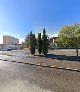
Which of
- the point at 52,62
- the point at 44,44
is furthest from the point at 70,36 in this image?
the point at 52,62

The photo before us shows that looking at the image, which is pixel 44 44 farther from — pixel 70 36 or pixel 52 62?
pixel 52 62

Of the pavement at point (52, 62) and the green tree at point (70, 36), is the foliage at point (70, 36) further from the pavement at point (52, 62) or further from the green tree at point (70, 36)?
the pavement at point (52, 62)

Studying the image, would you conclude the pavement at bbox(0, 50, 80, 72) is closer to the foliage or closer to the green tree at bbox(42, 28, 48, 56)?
the foliage

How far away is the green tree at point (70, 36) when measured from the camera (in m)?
32.5

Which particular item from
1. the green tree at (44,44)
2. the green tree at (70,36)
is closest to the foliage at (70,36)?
the green tree at (70,36)

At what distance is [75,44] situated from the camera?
108 ft

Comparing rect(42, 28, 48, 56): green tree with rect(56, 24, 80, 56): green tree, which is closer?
rect(56, 24, 80, 56): green tree

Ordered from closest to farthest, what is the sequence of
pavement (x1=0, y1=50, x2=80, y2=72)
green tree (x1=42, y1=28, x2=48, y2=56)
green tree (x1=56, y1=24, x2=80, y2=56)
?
pavement (x1=0, y1=50, x2=80, y2=72) < green tree (x1=56, y1=24, x2=80, y2=56) < green tree (x1=42, y1=28, x2=48, y2=56)

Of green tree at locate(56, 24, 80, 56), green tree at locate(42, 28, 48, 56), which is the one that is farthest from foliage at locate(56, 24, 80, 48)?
green tree at locate(42, 28, 48, 56)

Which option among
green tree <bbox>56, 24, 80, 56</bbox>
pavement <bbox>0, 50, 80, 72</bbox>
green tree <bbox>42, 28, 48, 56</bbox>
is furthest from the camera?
green tree <bbox>42, 28, 48, 56</bbox>

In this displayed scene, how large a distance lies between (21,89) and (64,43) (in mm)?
24570

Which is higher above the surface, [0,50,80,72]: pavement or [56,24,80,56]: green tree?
[56,24,80,56]: green tree

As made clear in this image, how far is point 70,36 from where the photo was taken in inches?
1302

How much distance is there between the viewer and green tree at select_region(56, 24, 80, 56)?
3250cm
